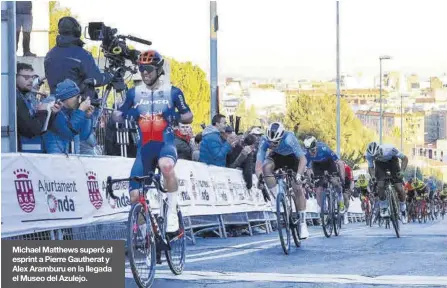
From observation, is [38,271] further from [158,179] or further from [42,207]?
[42,207]

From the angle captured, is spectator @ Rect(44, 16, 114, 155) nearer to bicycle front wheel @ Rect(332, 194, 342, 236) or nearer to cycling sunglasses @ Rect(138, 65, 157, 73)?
cycling sunglasses @ Rect(138, 65, 157, 73)

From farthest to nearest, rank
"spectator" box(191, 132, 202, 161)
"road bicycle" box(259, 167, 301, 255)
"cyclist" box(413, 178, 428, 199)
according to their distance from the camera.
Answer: "cyclist" box(413, 178, 428, 199) < "spectator" box(191, 132, 202, 161) < "road bicycle" box(259, 167, 301, 255)

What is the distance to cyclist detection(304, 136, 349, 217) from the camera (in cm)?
1933

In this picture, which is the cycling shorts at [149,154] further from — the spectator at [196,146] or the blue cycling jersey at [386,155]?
the blue cycling jersey at [386,155]

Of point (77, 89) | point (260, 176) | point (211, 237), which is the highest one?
point (77, 89)

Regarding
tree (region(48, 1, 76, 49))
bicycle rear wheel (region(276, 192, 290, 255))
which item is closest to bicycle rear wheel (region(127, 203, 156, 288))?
bicycle rear wheel (region(276, 192, 290, 255))

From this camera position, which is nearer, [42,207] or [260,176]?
[42,207]

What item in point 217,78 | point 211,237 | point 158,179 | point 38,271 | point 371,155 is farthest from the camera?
point 217,78

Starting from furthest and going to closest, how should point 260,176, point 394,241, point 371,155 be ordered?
point 371,155
point 394,241
point 260,176

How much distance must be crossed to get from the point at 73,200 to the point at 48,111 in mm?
990

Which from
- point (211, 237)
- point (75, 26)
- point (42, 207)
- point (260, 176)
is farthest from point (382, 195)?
Result: point (42, 207)

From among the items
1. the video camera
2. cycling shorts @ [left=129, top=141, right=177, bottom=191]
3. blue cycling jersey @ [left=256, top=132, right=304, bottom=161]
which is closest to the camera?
cycling shorts @ [left=129, top=141, right=177, bottom=191]

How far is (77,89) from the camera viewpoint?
38.5ft

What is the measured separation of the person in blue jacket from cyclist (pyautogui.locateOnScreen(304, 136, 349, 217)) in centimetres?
785
